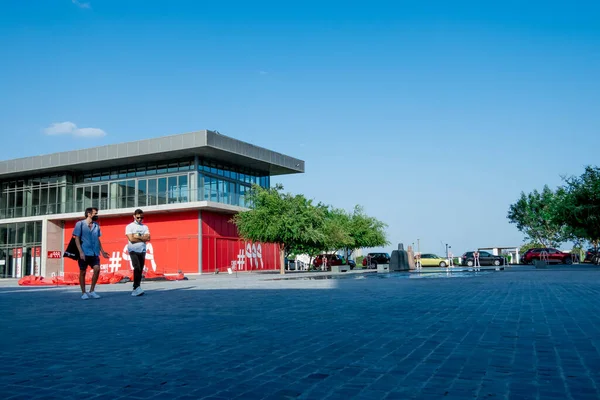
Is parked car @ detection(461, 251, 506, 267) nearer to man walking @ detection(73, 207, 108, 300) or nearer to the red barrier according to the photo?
the red barrier

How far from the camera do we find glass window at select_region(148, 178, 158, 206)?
1633 inches

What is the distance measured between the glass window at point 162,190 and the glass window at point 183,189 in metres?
1.44

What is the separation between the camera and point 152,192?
1655 inches

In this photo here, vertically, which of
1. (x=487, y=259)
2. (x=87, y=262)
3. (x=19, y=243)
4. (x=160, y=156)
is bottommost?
(x=487, y=259)

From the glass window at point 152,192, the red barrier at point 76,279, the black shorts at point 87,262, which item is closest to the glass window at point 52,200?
the glass window at point 152,192

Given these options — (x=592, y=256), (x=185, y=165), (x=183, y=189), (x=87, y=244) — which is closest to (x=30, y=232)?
(x=183, y=189)

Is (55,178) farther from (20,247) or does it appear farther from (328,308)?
(328,308)

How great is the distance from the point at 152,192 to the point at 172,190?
215cm

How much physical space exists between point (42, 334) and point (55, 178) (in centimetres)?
4450

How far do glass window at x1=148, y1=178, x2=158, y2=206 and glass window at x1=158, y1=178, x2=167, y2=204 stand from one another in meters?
0.38

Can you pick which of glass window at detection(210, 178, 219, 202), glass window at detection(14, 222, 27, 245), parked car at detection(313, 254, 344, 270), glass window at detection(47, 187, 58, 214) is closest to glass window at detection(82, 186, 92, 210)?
glass window at detection(47, 187, 58, 214)

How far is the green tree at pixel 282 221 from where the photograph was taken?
111 feet

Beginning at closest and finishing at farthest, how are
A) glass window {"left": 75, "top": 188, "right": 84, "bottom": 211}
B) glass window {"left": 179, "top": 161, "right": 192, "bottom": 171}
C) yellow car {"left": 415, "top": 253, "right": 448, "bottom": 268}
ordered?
glass window {"left": 179, "top": 161, "right": 192, "bottom": 171} < glass window {"left": 75, "top": 188, "right": 84, "bottom": 211} < yellow car {"left": 415, "top": 253, "right": 448, "bottom": 268}

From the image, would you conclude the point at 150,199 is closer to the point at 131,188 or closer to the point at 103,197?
the point at 131,188
